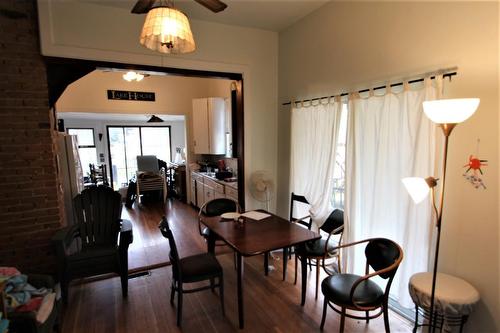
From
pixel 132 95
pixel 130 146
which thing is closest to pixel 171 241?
pixel 132 95

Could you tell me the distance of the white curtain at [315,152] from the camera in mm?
2887

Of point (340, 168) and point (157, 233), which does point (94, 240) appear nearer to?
point (157, 233)

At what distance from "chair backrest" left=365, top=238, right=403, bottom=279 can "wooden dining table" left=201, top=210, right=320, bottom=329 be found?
0.44 m

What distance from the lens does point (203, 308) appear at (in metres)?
2.53

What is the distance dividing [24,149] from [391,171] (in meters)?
3.29

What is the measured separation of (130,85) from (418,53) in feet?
16.1

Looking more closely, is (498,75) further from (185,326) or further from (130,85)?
(130,85)

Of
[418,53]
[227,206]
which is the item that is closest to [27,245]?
[227,206]

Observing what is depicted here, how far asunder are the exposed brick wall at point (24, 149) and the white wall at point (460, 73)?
9.90 feet

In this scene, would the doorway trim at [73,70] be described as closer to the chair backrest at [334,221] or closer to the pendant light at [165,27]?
the pendant light at [165,27]

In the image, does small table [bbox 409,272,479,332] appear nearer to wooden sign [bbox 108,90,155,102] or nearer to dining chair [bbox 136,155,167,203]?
wooden sign [bbox 108,90,155,102]

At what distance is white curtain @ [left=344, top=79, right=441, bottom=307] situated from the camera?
2.03m

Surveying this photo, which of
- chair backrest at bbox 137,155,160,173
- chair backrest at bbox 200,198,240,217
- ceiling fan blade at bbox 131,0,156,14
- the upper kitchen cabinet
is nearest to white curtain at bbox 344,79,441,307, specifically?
chair backrest at bbox 200,198,240,217

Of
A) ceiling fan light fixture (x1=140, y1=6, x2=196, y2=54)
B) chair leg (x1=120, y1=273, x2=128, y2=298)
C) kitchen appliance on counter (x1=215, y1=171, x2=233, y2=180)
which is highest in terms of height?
ceiling fan light fixture (x1=140, y1=6, x2=196, y2=54)
